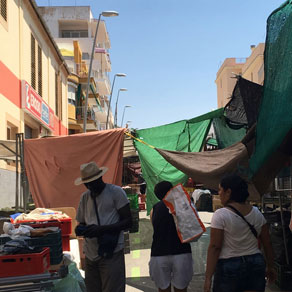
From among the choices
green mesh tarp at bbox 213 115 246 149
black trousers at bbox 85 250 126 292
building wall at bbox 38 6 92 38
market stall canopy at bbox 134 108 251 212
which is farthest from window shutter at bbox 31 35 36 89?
building wall at bbox 38 6 92 38

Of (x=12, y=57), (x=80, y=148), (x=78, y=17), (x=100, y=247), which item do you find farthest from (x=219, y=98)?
(x=100, y=247)

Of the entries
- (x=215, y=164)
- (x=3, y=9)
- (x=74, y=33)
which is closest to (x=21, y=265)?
(x=215, y=164)

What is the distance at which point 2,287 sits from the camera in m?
3.22

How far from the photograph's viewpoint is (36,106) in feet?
51.8

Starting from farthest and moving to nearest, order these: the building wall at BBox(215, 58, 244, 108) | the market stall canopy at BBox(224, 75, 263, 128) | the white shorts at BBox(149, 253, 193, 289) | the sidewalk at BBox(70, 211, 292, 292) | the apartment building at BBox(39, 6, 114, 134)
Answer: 1. the building wall at BBox(215, 58, 244, 108)
2. the apartment building at BBox(39, 6, 114, 134)
3. the market stall canopy at BBox(224, 75, 263, 128)
4. the sidewalk at BBox(70, 211, 292, 292)
5. the white shorts at BBox(149, 253, 193, 289)

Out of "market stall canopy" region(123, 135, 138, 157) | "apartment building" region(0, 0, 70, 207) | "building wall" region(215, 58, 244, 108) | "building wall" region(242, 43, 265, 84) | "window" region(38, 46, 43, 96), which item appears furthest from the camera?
"building wall" region(215, 58, 244, 108)

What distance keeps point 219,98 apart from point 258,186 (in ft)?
197

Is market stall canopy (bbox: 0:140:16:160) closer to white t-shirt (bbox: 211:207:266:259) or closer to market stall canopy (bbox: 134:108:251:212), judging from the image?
market stall canopy (bbox: 134:108:251:212)

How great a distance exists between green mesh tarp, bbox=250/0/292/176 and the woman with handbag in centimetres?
72

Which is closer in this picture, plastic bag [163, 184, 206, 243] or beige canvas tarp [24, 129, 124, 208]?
A: plastic bag [163, 184, 206, 243]

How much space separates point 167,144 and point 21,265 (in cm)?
680

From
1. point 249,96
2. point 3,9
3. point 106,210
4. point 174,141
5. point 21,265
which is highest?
point 3,9

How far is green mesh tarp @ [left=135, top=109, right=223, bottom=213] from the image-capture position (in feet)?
31.0

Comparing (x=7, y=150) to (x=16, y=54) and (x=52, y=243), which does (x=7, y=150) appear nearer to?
(x=16, y=54)
